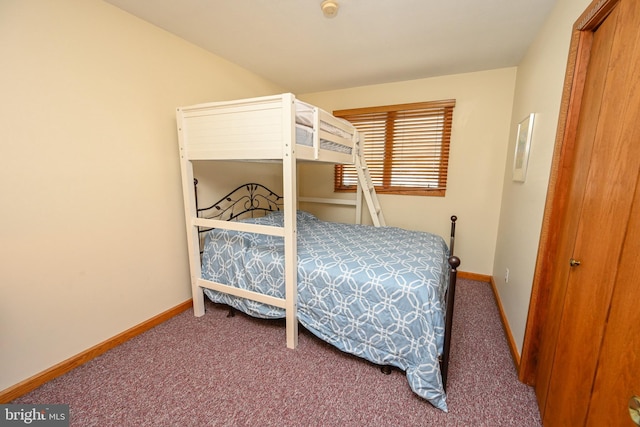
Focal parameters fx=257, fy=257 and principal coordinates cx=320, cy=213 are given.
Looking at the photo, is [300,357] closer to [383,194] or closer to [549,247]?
[549,247]

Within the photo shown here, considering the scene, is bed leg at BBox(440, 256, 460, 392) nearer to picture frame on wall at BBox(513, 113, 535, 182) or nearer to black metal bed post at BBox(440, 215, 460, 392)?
black metal bed post at BBox(440, 215, 460, 392)

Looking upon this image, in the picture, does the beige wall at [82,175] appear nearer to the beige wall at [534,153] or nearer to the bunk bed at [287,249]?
the bunk bed at [287,249]

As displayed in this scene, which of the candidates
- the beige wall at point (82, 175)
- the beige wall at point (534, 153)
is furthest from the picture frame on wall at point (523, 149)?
the beige wall at point (82, 175)

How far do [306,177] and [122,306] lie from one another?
261 cm

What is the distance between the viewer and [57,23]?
4.84 ft

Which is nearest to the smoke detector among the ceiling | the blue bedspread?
the ceiling

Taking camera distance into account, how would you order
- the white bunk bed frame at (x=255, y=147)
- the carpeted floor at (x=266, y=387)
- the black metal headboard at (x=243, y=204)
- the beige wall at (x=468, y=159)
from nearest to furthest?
the carpeted floor at (x=266, y=387)
the white bunk bed frame at (x=255, y=147)
the black metal headboard at (x=243, y=204)
the beige wall at (x=468, y=159)

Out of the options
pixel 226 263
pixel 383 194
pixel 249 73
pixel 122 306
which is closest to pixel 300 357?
pixel 226 263

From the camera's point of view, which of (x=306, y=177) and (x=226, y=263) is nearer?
(x=226, y=263)

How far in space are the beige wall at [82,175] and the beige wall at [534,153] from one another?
2647 mm

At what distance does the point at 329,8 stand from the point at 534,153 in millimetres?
1676

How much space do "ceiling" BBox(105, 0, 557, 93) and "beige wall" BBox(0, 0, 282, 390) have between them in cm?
35

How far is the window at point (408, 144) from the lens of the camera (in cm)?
300

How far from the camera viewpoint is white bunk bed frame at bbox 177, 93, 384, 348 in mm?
1607
